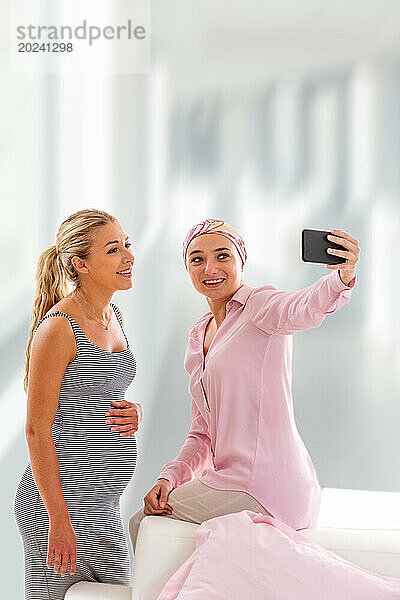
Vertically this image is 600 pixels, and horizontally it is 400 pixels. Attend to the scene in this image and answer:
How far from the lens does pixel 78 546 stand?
84.3 inches

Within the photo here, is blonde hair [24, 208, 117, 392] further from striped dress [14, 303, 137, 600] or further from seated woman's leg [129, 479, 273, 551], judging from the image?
seated woman's leg [129, 479, 273, 551]

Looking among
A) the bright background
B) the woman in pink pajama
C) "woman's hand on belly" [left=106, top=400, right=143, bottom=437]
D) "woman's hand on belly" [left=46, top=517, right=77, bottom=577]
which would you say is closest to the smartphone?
the woman in pink pajama

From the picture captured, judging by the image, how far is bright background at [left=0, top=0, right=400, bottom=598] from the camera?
10.2 ft

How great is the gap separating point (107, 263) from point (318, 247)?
0.62 m

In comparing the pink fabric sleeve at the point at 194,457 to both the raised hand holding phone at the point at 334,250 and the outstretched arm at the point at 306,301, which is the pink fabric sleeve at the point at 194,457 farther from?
the raised hand holding phone at the point at 334,250

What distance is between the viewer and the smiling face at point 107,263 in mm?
2213

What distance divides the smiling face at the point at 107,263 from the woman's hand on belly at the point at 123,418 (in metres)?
0.34

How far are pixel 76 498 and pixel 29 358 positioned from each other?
416 millimetres

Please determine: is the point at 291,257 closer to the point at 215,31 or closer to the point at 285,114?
the point at 285,114

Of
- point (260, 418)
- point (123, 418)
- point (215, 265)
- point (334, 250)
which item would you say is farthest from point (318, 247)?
point (123, 418)

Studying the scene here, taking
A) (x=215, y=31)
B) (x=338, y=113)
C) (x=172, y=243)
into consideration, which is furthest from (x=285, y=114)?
(x=172, y=243)

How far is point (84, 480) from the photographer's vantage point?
2.14 metres

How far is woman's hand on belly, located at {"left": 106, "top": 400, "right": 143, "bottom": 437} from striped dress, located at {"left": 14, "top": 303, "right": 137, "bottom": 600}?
0.06 ft

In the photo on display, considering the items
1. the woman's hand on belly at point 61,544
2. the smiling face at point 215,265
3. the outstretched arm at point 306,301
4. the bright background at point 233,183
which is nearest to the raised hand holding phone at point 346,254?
the outstretched arm at point 306,301
